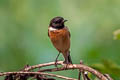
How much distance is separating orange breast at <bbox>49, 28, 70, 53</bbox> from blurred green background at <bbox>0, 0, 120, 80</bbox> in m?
1.29

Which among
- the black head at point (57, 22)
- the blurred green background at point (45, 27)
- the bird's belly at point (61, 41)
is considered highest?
the black head at point (57, 22)

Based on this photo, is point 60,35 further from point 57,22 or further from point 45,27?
point 45,27

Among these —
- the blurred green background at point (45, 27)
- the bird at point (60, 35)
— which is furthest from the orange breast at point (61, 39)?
the blurred green background at point (45, 27)

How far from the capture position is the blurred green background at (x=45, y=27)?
5.80m

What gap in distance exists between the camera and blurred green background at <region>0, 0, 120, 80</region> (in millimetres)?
5805

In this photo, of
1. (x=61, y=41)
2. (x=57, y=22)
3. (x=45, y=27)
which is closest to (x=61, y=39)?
(x=61, y=41)

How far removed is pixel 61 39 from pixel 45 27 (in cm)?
253

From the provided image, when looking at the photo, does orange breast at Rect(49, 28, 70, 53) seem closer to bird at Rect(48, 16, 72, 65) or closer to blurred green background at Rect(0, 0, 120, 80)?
bird at Rect(48, 16, 72, 65)

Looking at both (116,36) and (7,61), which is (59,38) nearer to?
(116,36)

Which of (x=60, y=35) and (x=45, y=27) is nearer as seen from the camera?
(x=60, y=35)

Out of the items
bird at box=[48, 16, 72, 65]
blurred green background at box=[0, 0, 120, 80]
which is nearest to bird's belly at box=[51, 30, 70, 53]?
bird at box=[48, 16, 72, 65]

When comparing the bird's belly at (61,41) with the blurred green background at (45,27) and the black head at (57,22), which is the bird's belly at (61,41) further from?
the blurred green background at (45,27)

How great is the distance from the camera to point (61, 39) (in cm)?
411

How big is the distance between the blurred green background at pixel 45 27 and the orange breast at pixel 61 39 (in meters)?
1.29
